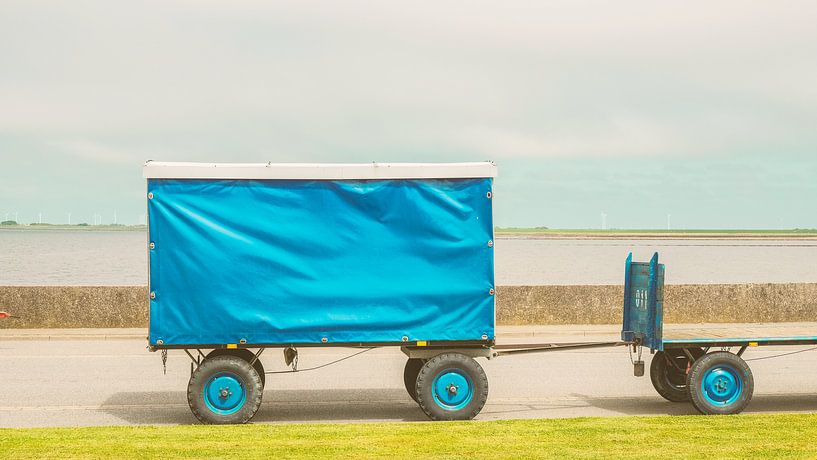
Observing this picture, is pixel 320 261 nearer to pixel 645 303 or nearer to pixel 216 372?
pixel 216 372

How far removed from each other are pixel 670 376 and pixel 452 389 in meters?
2.86

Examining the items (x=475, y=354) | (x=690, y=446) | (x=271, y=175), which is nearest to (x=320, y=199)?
(x=271, y=175)

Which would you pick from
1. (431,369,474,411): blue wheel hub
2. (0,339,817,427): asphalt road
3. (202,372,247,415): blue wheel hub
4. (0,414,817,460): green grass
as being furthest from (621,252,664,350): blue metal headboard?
(202,372,247,415): blue wheel hub

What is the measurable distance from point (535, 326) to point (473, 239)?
11.4 m

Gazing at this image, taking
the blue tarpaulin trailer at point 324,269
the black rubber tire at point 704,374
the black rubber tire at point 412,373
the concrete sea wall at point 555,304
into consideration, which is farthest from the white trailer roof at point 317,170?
the concrete sea wall at point 555,304

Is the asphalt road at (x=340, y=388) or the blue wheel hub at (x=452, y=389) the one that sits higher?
the blue wheel hub at (x=452, y=389)

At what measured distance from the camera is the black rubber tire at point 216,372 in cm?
1023

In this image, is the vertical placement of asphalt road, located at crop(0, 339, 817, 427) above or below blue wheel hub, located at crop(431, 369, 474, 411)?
below

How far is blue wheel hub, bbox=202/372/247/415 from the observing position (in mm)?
10305

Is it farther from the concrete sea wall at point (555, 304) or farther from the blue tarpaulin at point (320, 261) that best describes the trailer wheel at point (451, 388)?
the concrete sea wall at point (555, 304)

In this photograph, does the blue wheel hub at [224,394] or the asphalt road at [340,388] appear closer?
the blue wheel hub at [224,394]

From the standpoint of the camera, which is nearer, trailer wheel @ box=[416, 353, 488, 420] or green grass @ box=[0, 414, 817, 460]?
green grass @ box=[0, 414, 817, 460]

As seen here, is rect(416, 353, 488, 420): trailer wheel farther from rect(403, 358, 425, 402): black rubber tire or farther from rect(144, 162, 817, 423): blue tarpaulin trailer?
rect(403, 358, 425, 402): black rubber tire

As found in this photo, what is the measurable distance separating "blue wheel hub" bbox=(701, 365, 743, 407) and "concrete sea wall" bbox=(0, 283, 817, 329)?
10702mm
